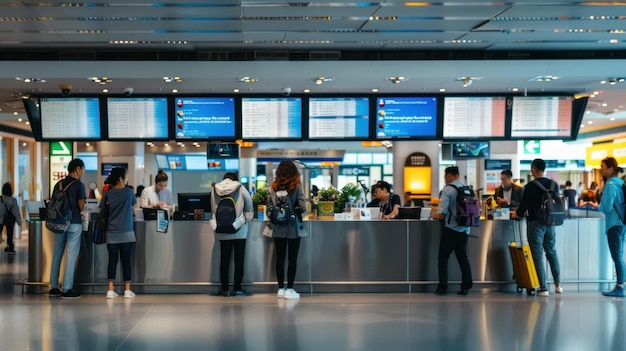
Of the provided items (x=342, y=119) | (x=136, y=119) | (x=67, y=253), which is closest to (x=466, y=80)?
(x=342, y=119)

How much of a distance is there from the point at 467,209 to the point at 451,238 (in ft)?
1.27

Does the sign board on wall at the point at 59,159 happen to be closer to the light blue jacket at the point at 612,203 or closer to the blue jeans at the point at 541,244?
the blue jeans at the point at 541,244

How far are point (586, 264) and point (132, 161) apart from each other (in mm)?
10483

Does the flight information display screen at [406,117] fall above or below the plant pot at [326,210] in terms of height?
above

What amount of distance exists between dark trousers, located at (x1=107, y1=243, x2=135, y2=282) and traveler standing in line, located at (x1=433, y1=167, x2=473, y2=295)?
11.6 feet

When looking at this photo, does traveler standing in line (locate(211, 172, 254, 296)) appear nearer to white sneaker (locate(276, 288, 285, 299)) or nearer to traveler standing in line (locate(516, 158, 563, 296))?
white sneaker (locate(276, 288, 285, 299))

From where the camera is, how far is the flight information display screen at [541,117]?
9.91 m

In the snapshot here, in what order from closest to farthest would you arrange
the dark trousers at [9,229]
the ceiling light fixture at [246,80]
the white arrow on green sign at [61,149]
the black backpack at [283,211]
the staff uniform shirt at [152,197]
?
the black backpack at [283,211]
the ceiling light fixture at [246,80]
the staff uniform shirt at [152,197]
the white arrow on green sign at [61,149]
the dark trousers at [9,229]

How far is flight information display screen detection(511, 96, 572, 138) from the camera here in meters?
9.91

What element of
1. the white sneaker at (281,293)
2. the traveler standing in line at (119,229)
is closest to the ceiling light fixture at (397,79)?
the white sneaker at (281,293)

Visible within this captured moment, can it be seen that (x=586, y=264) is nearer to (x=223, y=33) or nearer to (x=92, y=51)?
(x=223, y=33)

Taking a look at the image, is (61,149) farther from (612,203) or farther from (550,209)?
(612,203)

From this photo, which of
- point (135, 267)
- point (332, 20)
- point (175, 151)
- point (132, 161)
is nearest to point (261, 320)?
point (135, 267)

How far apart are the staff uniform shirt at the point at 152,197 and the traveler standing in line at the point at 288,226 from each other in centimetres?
273
